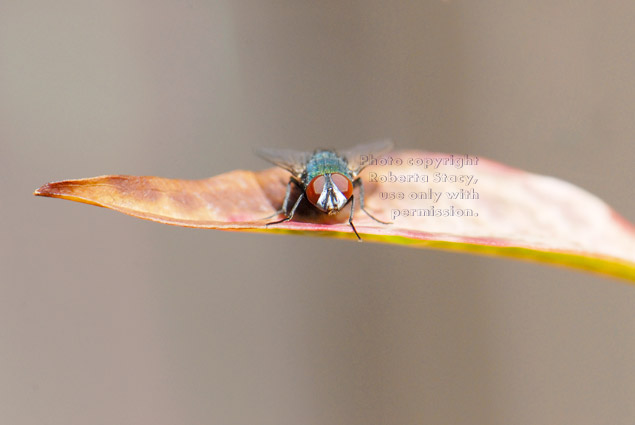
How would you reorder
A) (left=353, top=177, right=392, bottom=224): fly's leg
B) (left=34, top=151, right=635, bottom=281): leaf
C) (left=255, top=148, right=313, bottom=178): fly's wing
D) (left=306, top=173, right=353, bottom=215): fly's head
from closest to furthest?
(left=34, top=151, right=635, bottom=281): leaf < (left=353, top=177, right=392, bottom=224): fly's leg < (left=306, top=173, right=353, bottom=215): fly's head < (left=255, top=148, right=313, bottom=178): fly's wing

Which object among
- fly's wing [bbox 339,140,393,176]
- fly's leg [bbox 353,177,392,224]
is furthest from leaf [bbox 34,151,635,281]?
fly's wing [bbox 339,140,393,176]

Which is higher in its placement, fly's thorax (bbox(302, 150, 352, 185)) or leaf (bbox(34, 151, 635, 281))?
fly's thorax (bbox(302, 150, 352, 185))

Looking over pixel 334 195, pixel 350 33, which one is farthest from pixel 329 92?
pixel 334 195

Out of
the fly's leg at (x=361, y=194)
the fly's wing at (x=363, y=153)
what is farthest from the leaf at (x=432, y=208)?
the fly's wing at (x=363, y=153)

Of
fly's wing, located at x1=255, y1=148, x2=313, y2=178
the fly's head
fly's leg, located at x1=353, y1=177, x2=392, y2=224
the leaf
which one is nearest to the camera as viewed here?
the leaf

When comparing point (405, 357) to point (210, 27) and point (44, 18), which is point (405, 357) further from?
point (44, 18)

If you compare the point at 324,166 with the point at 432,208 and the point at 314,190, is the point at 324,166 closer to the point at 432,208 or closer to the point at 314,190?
the point at 314,190

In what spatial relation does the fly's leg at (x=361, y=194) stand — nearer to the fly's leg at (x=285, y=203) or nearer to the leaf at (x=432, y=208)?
the leaf at (x=432, y=208)

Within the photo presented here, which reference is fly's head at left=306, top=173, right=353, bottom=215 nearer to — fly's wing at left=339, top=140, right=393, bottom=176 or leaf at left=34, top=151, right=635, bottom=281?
leaf at left=34, top=151, right=635, bottom=281

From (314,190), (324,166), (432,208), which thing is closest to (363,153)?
(324,166)
